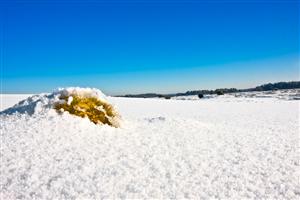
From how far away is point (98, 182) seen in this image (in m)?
8.23

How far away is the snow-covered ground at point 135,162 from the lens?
8.05 m

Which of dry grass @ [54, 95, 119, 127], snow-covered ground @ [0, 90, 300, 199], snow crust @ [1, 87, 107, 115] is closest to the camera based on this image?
snow-covered ground @ [0, 90, 300, 199]

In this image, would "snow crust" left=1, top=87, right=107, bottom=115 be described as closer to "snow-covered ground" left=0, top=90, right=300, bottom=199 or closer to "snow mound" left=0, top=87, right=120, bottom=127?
"snow mound" left=0, top=87, right=120, bottom=127

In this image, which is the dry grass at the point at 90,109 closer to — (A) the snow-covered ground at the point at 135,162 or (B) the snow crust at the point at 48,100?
(B) the snow crust at the point at 48,100

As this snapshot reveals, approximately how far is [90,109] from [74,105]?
2.02 feet

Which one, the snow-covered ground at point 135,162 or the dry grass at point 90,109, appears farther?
the dry grass at point 90,109

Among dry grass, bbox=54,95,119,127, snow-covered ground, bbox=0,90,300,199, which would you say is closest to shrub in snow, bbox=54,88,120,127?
dry grass, bbox=54,95,119,127

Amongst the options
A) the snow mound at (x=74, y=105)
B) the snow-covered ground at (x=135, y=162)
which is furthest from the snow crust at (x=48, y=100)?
the snow-covered ground at (x=135, y=162)

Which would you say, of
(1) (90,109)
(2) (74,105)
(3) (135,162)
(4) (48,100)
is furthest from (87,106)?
(3) (135,162)

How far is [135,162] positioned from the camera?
9625mm

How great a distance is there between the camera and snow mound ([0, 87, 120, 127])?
13.4 metres

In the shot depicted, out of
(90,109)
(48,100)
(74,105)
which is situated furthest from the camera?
(48,100)

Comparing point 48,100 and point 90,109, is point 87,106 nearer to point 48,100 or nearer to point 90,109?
point 90,109

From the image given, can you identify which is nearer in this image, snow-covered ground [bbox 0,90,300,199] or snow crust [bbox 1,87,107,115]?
snow-covered ground [bbox 0,90,300,199]
